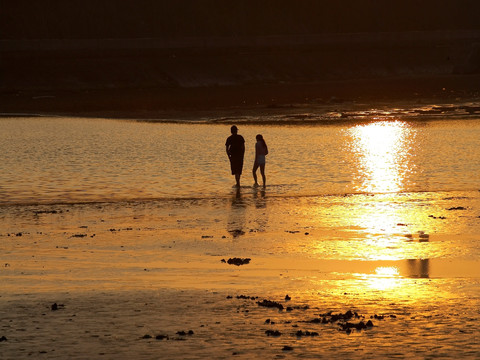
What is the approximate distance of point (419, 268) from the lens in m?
15.2

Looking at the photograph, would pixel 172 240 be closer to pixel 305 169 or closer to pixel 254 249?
pixel 254 249

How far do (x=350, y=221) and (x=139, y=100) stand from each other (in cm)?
5063

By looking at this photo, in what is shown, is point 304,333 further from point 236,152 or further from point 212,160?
point 212,160

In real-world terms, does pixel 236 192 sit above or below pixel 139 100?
below

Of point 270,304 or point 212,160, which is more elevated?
point 212,160

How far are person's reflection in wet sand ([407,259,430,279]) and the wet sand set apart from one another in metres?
0.01

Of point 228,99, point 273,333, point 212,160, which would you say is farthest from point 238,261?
point 228,99

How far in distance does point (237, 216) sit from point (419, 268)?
21.3 feet

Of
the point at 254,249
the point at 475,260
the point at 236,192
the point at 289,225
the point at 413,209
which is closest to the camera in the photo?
the point at 475,260

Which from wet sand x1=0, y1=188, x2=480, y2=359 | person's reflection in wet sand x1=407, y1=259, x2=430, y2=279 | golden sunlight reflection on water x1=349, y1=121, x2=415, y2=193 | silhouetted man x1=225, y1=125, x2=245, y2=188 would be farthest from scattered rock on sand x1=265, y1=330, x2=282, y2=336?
silhouetted man x1=225, y1=125, x2=245, y2=188

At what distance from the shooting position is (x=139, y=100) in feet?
229

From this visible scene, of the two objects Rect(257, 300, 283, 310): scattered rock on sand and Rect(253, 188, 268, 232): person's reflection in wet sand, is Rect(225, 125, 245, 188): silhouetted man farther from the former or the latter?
Rect(257, 300, 283, 310): scattered rock on sand

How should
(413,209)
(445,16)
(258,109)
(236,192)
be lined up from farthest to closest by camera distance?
(445,16) < (258,109) < (236,192) < (413,209)

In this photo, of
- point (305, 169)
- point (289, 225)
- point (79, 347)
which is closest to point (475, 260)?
point (289, 225)
